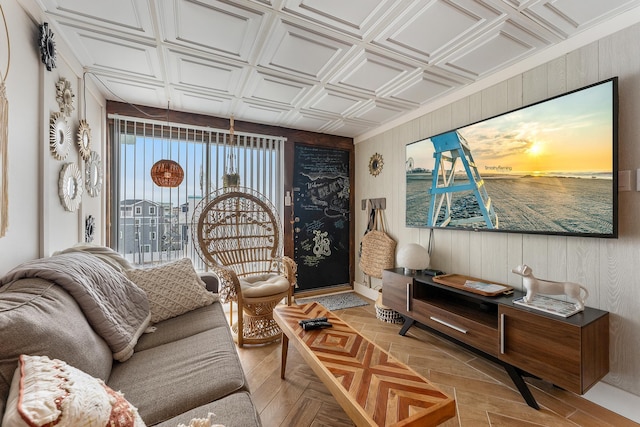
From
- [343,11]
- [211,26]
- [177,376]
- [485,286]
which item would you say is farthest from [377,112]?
[177,376]

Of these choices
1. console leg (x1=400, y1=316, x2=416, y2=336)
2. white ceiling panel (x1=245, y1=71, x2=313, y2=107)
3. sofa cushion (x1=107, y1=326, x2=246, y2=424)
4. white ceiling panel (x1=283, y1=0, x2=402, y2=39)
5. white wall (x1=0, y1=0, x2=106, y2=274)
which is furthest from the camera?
console leg (x1=400, y1=316, x2=416, y2=336)

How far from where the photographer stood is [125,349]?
130 centimetres

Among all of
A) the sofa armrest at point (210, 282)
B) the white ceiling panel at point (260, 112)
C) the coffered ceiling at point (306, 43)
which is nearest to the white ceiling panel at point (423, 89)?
the coffered ceiling at point (306, 43)

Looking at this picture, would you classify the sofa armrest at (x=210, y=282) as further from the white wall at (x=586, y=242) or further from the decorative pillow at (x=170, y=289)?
the white wall at (x=586, y=242)

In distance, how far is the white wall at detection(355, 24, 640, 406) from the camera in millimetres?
1607

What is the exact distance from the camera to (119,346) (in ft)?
4.19

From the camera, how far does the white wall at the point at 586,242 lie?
1607 millimetres

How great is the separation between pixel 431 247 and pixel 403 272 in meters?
0.44

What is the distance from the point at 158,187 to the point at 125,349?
7.34 feet

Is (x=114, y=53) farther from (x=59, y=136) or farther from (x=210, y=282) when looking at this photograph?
(x=210, y=282)

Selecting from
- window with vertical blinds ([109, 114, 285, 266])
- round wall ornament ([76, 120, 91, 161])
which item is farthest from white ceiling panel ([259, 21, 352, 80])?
round wall ornament ([76, 120, 91, 161])

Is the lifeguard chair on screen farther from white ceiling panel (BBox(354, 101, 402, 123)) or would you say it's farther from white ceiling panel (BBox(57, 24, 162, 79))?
white ceiling panel (BBox(57, 24, 162, 79))

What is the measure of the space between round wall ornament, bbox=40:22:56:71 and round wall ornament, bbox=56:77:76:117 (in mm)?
173

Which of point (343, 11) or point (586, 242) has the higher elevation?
point (343, 11)
